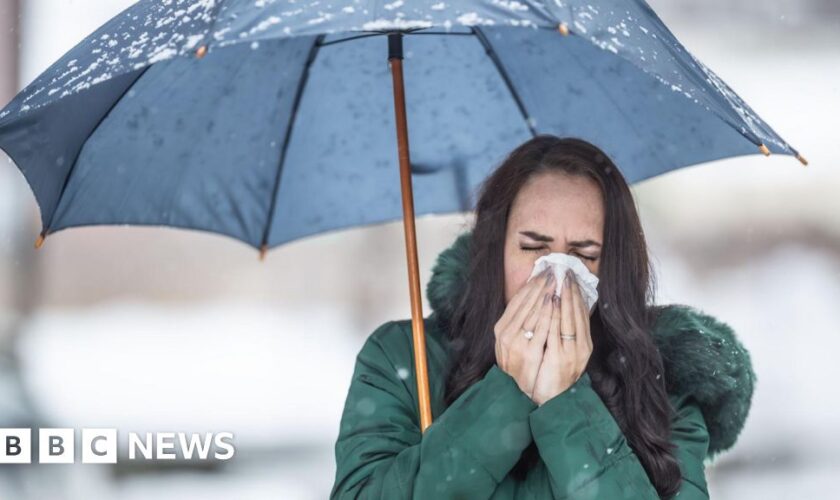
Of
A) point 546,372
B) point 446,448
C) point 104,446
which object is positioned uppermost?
point 546,372

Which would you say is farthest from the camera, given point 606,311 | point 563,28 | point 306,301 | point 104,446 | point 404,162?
point 306,301

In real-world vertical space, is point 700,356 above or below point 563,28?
below

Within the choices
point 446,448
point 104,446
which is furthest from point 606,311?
point 104,446

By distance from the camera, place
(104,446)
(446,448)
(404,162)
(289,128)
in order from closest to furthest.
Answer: (446,448)
(404,162)
(289,128)
(104,446)

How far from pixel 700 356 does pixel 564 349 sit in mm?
332

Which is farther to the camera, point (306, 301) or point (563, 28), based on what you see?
point (306, 301)

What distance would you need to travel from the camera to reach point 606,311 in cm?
200

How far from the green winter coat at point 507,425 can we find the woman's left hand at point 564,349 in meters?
0.02

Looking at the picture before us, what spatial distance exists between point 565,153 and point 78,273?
307cm

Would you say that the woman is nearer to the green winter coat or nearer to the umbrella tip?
the green winter coat

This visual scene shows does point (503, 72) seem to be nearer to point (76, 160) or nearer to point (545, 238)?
point (545, 238)

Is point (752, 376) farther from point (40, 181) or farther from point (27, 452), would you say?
point (27, 452)

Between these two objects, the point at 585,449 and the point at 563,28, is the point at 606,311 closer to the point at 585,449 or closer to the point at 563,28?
the point at 585,449

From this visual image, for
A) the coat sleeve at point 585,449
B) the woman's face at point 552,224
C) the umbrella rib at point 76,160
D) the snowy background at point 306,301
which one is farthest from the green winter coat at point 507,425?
the snowy background at point 306,301
